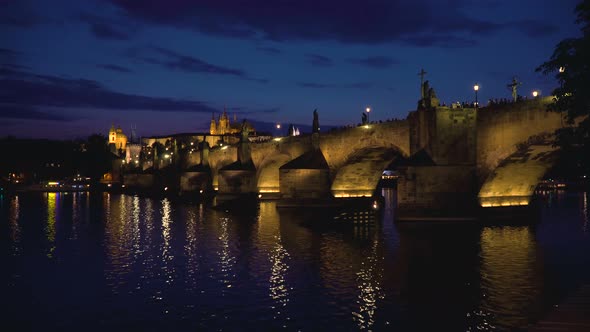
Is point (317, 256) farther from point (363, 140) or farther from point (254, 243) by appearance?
point (363, 140)

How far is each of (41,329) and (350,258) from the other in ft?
41.3

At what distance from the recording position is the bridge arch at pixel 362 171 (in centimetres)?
4650

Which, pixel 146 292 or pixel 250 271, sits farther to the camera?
pixel 250 271

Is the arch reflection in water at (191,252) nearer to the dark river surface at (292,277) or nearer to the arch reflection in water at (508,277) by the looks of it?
the dark river surface at (292,277)

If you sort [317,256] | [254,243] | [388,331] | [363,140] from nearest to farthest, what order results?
[388,331]
[317,256]
[254,243]
[363,140]

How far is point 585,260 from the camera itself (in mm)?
22109

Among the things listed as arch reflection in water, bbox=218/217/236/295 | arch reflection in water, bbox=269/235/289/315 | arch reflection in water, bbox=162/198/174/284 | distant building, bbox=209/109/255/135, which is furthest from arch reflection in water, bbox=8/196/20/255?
distant building, bbox=209/109/255/135

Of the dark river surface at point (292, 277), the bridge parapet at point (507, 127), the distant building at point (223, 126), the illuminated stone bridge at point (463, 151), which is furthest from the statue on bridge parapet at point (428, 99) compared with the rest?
the distant building at point (223, 126)

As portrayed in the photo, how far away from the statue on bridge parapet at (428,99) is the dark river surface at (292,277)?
773 cm

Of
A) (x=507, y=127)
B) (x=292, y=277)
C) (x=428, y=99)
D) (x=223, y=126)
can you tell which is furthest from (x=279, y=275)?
(x=223, y=126)

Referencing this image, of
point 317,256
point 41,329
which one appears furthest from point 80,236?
point 41,329

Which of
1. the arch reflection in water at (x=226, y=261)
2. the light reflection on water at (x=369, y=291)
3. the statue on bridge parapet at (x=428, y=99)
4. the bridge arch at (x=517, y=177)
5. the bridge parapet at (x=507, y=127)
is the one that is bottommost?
the light reflection on water at (x=369, y=291)

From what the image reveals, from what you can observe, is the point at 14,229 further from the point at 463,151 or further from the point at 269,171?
the point at 269,171

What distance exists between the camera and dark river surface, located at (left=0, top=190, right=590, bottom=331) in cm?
1446
